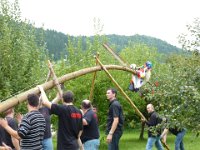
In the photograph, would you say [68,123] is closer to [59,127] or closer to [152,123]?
[59,127]

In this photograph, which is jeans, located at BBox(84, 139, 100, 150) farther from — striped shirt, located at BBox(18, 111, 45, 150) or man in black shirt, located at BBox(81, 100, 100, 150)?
striped shirt, located at BBox(18, 111, 45, 150)

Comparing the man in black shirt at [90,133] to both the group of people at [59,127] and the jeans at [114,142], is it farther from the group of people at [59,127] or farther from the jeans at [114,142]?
the jeans at [114,142]

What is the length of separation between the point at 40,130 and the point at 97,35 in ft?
74.2

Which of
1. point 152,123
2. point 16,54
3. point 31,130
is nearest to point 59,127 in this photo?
point 31,130

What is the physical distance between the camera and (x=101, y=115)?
83.5 ft

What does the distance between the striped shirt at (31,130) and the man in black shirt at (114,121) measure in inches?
Answer: 162

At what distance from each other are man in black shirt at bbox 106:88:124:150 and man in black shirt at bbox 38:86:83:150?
2.87 meters

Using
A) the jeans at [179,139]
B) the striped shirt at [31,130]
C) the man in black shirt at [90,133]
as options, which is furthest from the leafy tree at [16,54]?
the striped shirt at [31,130]

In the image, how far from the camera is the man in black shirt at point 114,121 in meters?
11.4

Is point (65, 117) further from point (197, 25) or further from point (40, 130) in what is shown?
point (197, 25)

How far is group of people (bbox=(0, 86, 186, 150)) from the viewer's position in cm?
728

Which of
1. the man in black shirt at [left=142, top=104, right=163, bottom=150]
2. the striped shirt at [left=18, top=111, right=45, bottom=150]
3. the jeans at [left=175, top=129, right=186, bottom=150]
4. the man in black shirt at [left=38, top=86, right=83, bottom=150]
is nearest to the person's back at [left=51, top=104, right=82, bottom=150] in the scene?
the man in black shirt at [left=38, top=86, right=83, bottom=150]

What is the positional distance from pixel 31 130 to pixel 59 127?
1.25 m

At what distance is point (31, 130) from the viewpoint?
726cm
